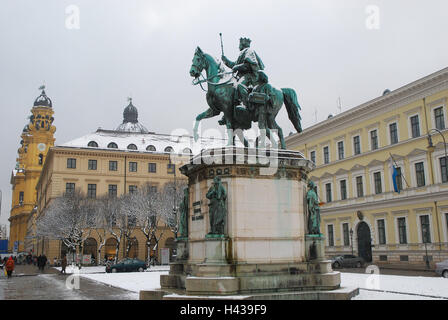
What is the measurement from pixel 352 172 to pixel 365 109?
6.30 m

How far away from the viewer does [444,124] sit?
120 feet

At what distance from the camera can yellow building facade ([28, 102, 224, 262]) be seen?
6372 centimetres

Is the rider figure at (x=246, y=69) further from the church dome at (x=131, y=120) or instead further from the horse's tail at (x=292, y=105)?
the church dome at (x=131, y=120)

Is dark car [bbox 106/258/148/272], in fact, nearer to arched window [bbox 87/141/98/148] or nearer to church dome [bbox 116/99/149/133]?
arched window [bbox 87/141/98/148]

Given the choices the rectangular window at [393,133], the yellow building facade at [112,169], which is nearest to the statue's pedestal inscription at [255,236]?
the rectangular window at [393,133]

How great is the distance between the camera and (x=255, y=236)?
12562 millimetres

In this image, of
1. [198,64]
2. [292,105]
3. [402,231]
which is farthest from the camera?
[402,231]

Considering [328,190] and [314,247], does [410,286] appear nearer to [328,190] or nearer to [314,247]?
[314,247]

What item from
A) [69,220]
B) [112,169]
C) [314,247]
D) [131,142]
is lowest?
[314,247]

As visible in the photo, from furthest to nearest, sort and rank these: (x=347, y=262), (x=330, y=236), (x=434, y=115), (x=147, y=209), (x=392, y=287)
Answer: (x=147, y=209), (x=330, y=236), (x=347, y=262), (x=434, y=115), (x=392, y=287)

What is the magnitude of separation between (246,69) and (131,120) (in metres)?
80.8

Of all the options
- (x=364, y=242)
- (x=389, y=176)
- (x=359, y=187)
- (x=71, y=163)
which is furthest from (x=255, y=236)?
(x=71, y=163)
